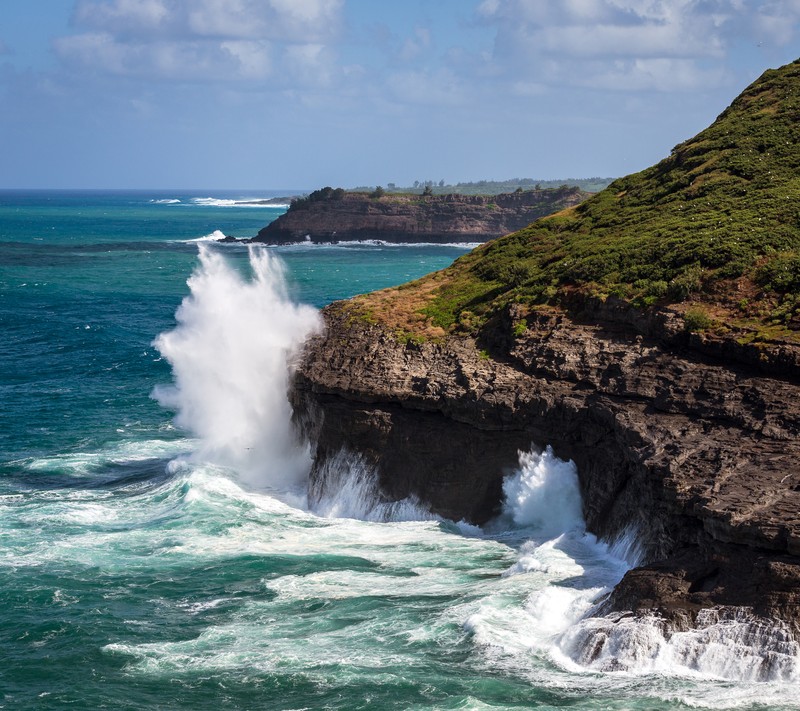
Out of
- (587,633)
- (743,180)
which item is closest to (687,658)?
(587,633)

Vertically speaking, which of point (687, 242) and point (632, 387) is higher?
point (687, 242)

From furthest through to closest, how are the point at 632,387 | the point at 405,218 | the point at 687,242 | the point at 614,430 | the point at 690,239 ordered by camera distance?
1. the point at 405,218
2. the point at 690,239
3. the point at 687,242
4. the point at 632,387
5. the point at 614,430

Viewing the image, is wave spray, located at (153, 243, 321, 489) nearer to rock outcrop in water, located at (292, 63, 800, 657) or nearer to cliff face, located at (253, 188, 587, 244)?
rock outcrop in water, located at (292, 63, 800, 657)

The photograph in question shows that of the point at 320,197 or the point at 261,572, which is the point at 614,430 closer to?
the point at 261,572

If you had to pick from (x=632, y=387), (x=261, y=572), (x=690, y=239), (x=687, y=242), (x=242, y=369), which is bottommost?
(x=261, y=572)

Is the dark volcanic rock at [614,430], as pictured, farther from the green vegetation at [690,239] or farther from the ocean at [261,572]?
the green vegetation at [690,239]

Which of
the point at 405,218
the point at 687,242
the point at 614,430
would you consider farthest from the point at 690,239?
the point at 405,218
